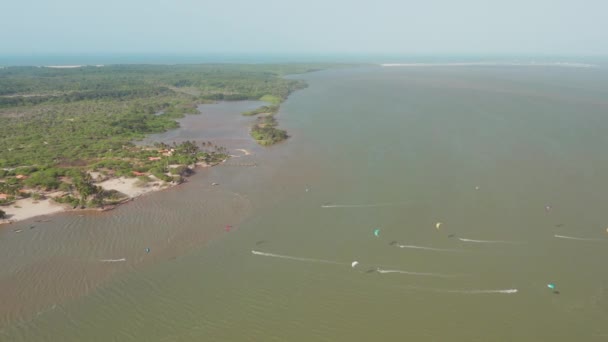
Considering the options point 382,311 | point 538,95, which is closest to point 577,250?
point 382,311

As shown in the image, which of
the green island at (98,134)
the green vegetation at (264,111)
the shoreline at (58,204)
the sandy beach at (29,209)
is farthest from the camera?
the green vegetation at (264,111)

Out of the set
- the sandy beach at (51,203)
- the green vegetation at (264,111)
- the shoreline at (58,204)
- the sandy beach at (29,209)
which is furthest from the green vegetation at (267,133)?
the sandy beach at (29,209)

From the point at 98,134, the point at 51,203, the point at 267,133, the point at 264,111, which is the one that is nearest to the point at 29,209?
the point at 51,203

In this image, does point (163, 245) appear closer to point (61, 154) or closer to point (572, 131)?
point (61, 154)

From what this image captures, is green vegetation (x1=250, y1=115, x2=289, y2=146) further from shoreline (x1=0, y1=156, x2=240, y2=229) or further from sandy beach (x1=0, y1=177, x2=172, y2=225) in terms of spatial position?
sandy beach (x1=0, y1=177, x2=172, y2=225)

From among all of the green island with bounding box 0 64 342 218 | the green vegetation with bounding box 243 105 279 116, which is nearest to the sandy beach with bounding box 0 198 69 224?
the green island with bounding box 0 64 342 218

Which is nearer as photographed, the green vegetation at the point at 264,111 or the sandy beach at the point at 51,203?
the sandy beach at the point at 51,203

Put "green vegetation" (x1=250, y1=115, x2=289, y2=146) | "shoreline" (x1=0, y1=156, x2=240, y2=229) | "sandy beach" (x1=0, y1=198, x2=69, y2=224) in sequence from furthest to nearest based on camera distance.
→ "green vegetation" (x1=250, y1=115, x2=289, y2=146), "shoreline" (x1=0, y1=156, x2=240, y2=229), "sandy beach" (x1=0, y1=198, x2=69, y2=224)

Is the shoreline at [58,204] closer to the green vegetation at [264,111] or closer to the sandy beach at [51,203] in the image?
the sandy beach at [51,203]
